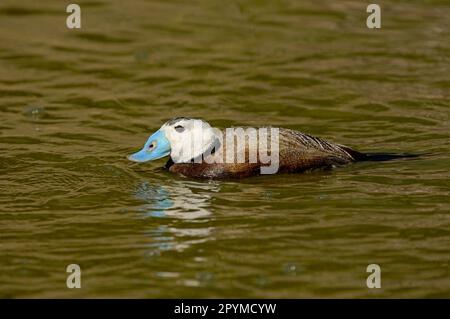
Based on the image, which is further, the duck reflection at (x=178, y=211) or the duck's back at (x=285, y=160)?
the duck's back at (x=285, y=160)

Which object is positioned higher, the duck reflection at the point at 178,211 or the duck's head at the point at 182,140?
the duck's head at the point at 182,140

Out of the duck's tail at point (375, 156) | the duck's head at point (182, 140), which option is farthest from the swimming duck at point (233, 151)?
the duck's tail at point (375, 156)

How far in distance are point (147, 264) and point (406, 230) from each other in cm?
199

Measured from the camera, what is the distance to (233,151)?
925cm

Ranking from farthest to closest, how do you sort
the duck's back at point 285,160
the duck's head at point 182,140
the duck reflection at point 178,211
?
the duck's head at point 182,140 → the duck's back at point 285,160 → the duck reflection at point 178,211

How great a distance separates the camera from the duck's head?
9.38 m

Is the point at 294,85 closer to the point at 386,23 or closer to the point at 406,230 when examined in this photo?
the point at 386,23

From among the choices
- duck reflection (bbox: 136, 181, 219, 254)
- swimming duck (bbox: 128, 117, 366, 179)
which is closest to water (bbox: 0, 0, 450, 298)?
duck reflection (bbox: 136, 181, 219, 254)

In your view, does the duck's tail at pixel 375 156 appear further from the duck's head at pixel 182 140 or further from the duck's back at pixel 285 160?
the duck's head at pixel 182 140

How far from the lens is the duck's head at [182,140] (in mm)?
9375

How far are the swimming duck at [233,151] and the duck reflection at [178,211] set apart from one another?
222 millimetres

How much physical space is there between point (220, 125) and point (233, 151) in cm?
222

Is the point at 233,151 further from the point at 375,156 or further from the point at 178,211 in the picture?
the point at 375,156

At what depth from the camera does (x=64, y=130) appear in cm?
1121
